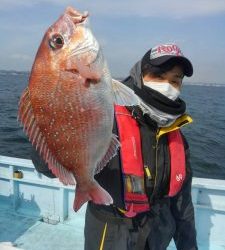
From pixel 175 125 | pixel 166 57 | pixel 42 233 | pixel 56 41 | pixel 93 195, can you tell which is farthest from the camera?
pixel 42 233

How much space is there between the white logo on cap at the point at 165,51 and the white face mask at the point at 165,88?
18cm

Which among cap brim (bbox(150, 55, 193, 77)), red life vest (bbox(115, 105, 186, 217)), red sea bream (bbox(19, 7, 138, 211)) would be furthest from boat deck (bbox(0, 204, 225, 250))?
red sea bream (bbox(19, 7, 138, 211))

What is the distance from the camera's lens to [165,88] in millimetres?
2465

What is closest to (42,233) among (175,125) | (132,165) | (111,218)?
(111,218)

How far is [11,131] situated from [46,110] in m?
16.3

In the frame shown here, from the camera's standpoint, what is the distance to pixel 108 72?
170 cm

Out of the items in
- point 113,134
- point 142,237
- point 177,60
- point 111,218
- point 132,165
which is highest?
point 177,60

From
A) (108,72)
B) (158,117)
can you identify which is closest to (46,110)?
(108,72)

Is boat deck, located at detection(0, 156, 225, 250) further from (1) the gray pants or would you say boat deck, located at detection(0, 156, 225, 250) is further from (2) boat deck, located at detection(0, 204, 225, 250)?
(1) the gray pants

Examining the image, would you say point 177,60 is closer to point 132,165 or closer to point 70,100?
point 132,165

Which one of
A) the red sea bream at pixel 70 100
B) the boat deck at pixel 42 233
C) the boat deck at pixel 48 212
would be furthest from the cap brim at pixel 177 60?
the boat deck at pixel 42 233

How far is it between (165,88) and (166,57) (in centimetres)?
20

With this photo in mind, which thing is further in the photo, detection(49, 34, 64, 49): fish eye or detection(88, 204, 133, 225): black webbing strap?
detection(88, 204, 133, 225): black webbing strap

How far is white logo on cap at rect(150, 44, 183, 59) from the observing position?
2438mm
